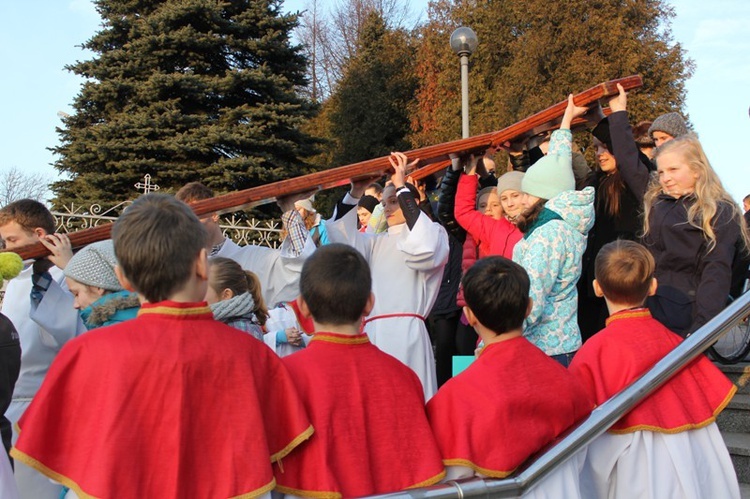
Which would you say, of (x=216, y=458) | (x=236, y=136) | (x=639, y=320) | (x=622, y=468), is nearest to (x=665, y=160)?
(x=639, y=320)

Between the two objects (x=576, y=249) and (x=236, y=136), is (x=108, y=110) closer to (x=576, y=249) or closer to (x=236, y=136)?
(x=236, y=136)

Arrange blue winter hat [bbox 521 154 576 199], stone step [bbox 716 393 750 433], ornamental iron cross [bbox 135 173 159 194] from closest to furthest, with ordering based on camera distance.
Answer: blue winter hat [bbox 521 154 576 199], stone step [bbox 716 393 750 433], ornamental iron cross [bbox 135 173 159 194]

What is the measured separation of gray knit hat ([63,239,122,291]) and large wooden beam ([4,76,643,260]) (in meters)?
0.40

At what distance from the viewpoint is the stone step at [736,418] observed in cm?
483

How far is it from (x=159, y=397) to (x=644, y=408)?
1.96 metres

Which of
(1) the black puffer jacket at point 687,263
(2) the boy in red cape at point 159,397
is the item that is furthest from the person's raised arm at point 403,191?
(2) the boy in red cape at point 159,397

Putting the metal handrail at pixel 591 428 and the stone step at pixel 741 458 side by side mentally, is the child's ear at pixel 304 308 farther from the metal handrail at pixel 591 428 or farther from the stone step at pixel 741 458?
the stone step at pixel 741 458

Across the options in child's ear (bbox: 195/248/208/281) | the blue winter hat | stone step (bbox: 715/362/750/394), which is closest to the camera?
child's ear (bbox: 195/248/208/281)

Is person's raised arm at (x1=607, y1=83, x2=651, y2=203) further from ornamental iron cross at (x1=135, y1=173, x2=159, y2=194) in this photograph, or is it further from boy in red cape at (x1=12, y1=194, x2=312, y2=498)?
ornamental iron cross at (x1=135, y1=173, x2=159, y2=194)

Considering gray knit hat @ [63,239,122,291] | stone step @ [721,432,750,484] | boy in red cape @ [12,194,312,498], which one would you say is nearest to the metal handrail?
boy in red cape @ [12,194,312,498]

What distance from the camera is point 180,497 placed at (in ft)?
7.07

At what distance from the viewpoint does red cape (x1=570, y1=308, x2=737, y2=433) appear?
3119 mm

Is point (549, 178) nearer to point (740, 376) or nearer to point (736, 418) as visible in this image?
point (736, 418)

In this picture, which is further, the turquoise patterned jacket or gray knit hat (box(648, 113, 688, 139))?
gray knit hat (box(648, 113, 688, 139))
